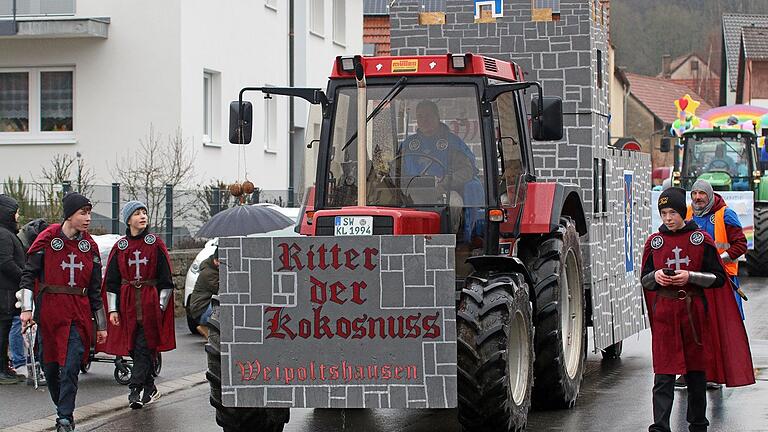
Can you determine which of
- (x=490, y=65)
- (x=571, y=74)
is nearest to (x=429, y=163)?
(x=490, y=65)

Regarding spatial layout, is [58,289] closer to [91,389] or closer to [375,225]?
[375,225]

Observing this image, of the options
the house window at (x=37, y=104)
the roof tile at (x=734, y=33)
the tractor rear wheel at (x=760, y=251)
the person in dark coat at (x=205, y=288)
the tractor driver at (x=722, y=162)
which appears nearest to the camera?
the person in dark coat at (x=205, y=288)

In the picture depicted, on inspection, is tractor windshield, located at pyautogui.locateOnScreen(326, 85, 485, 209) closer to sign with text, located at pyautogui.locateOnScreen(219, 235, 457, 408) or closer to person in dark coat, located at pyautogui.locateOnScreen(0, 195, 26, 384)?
sign with text, located at pyautogui.locateOnScreen(219, 235, 457, 408)

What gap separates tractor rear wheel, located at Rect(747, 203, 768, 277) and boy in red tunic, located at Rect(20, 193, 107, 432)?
19107 mm

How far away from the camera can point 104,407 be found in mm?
11367

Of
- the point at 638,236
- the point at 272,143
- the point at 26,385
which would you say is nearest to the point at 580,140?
the point at 638,236

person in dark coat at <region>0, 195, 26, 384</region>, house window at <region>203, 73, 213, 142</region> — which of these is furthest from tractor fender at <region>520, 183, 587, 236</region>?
house window at <region>203, 73, 213, 142</region>

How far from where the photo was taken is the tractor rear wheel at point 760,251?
88.6ft

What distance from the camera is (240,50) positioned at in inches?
1107

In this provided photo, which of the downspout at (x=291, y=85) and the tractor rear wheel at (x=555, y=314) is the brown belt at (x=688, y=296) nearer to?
the tractor rear wheel at (x=555, y=314)

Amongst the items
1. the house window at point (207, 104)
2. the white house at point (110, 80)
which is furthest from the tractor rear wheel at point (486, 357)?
the house window at point (207, 104)

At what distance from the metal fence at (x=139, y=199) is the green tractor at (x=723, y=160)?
1089cm

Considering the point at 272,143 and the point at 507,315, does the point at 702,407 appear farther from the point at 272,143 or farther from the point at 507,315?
the point at 272,143

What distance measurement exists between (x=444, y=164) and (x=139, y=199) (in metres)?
10.9
